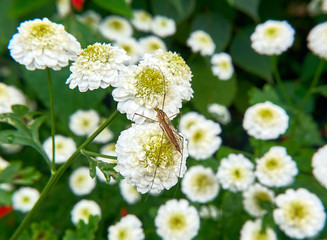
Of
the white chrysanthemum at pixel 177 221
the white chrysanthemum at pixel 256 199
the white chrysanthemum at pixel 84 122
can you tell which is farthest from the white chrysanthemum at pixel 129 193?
the white chrysanthemum at pixel 256 199

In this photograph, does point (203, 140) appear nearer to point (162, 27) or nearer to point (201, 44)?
point (201, 44)

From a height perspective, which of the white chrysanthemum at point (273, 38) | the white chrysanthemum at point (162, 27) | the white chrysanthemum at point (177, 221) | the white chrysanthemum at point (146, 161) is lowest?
the white chrysanthemum at point (177, 221)

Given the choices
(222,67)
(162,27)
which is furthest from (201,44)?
(162,27)

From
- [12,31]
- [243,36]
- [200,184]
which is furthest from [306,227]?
[12,31]

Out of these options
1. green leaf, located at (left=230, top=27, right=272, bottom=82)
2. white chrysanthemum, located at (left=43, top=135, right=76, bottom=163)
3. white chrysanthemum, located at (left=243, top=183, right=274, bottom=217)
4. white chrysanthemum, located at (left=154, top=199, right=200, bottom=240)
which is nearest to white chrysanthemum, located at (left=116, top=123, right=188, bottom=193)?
white chrysanthemum, located at (left=154, top=199, right=200, bottom=240)

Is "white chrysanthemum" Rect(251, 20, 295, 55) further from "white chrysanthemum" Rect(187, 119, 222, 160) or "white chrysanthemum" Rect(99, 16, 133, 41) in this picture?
"white chrysanthemum" Rect(99, 16, 133, 41)

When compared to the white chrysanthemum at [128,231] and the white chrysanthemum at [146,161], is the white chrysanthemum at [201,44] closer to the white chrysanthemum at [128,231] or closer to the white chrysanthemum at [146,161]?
the white chrysanthemum at [128,231]

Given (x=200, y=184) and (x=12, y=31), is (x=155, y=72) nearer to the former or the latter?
(x=200, y=184)
